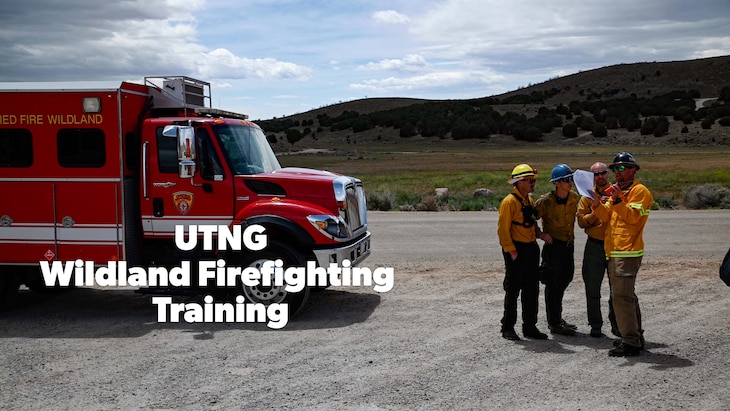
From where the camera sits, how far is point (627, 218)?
24.7 feet

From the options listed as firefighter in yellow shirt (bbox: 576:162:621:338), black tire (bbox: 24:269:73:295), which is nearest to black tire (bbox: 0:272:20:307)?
black tire (bbox: 24:269:73:295)

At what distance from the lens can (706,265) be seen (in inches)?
516

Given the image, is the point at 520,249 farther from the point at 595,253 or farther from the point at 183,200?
the point at 183,200

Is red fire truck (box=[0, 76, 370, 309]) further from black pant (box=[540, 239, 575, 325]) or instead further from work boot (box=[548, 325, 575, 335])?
work boot (box=[548, 325, 575, 335])

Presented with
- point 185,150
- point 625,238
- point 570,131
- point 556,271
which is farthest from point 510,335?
point 570,131

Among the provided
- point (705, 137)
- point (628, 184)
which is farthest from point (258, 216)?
point (705, 137)

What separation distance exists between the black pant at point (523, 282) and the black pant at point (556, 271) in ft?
0.77

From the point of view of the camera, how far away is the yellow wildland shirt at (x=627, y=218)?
7.47m

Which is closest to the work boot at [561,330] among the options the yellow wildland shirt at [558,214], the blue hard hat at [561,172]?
the yellow wildland shirt at [558,214]

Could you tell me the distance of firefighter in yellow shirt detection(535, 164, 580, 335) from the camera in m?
8.45

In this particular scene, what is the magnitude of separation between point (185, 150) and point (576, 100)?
332 ft

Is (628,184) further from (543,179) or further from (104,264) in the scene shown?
(543,179)

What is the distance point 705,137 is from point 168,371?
68.0m

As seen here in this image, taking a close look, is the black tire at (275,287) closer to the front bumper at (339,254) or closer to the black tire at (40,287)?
the front bumper at (339,254)
